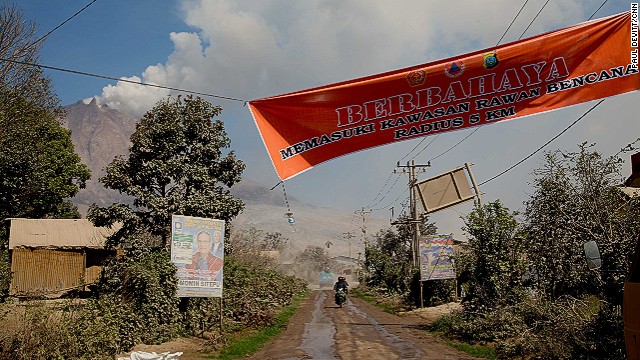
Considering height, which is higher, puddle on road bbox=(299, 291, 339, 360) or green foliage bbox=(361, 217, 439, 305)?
green foliage bbox=(361, 217, 439, 305)

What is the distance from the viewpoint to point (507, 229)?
67.5ft

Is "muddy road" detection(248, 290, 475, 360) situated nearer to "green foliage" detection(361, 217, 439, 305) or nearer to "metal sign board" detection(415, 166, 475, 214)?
"metal sign board" detection(415, 166, 475, 214)

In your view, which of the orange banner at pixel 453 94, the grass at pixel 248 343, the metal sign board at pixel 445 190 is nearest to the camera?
the orange banner at pixel 453 94

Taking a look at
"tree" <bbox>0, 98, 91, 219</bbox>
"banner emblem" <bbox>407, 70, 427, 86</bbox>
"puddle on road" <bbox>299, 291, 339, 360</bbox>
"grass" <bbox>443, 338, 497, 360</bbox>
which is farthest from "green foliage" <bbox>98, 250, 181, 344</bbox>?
"tree" <bbox>0, 98, 91, 219</bbox>

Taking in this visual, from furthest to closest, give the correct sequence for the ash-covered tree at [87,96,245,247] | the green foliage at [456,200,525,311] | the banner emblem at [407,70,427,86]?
1. the ash-covered tree at [87,96,245,247]
2. the green foliage at [456,200,525,311]
3. the banner emblem at [407,70,427,86]

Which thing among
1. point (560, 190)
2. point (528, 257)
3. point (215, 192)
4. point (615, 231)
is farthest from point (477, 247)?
point (215, 192)

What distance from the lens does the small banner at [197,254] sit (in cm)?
1778

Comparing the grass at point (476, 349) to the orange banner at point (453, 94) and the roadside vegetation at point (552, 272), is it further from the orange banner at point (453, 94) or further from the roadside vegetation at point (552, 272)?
the orange banner at point (453, 94)

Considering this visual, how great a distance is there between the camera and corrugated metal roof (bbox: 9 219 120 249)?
104 feet

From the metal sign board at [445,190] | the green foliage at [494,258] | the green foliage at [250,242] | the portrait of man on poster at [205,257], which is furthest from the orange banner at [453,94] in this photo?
the metal sign board at [445,190]

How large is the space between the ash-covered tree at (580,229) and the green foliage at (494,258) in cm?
142

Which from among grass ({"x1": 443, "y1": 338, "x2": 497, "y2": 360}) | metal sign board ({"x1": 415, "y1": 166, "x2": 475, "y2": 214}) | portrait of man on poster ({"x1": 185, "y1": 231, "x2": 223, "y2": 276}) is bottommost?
grass ({"x1": 443, "y1": 338, "x2": 497, "y2": 360})

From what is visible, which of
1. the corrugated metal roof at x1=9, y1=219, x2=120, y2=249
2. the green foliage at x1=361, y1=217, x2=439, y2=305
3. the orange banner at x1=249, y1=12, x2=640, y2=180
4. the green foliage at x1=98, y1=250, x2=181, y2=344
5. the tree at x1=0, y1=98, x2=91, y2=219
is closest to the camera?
the orange banner at x1=249, y1=12, x2=640, y2=180

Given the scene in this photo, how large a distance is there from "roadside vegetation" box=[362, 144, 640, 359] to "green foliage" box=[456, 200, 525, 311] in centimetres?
3
